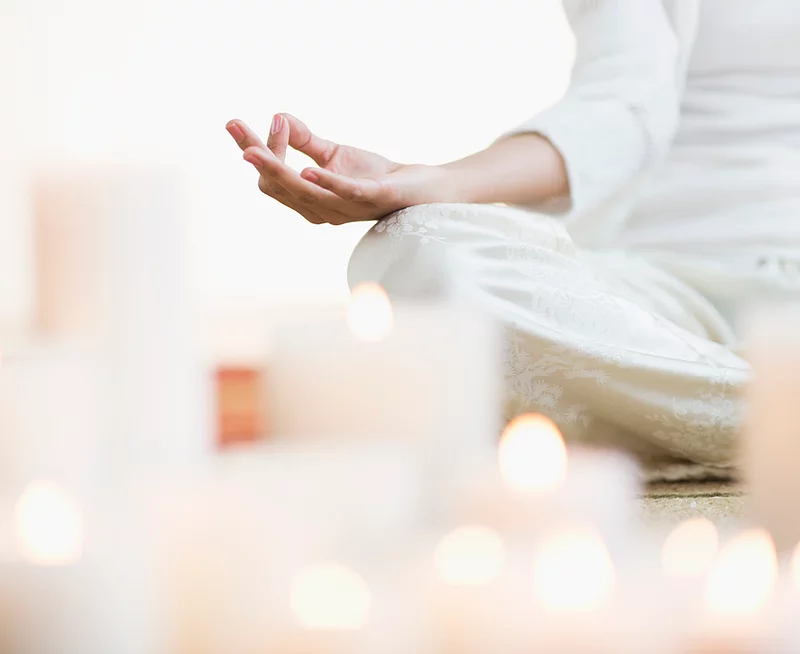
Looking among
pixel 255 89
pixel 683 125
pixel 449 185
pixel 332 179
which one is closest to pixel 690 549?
pixel 332 179

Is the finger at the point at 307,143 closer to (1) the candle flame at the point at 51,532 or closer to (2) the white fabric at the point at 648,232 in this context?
(2) the white fabric at the point at 648,232

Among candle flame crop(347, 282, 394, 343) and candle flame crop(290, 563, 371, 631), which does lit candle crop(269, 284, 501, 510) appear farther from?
candle flame crop(290, 563, 371, 631)

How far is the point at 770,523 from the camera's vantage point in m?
0.40

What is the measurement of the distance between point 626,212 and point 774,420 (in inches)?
35.6

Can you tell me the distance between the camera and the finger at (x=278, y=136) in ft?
3.11

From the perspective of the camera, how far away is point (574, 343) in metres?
1.00

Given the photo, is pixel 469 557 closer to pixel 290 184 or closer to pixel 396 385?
pixel 396 385

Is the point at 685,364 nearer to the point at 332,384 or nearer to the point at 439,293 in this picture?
the point at 439,293

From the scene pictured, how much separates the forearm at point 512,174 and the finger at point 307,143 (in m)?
0.12

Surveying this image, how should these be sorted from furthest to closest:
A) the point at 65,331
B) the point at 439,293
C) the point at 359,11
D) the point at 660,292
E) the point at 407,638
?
the point at 359,11 < the point at 660,292 < the point at 439,293 < the point at 65,331 < the point at 407,638

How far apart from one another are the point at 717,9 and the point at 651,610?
46.7 inches

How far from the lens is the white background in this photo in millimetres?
3254

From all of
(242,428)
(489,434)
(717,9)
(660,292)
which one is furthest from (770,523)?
(242,428)

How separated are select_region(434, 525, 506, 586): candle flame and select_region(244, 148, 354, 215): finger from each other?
625 millimetres
